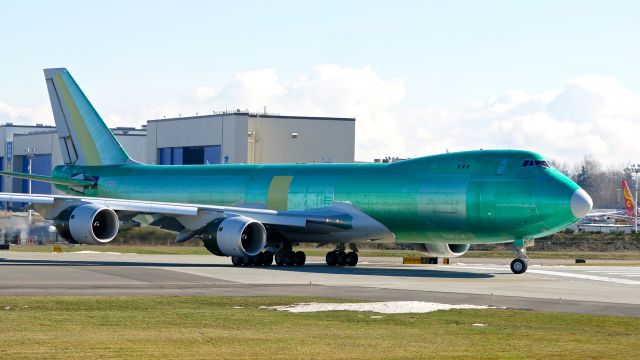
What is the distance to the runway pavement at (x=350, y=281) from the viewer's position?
98.8 feet

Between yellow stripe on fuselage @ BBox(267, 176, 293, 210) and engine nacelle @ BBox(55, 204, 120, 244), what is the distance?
748cm

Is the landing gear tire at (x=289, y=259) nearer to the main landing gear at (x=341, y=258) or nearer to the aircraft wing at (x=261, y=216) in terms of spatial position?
the aircraft wing at (x=261, y=216)

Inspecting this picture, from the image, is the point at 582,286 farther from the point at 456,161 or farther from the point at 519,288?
the point at 456,161

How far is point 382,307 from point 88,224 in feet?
67.8

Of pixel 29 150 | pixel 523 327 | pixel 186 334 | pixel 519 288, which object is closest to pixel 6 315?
pixel 186 334

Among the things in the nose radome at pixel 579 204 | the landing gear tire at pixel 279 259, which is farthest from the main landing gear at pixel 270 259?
the nose radome at pixel 579 204

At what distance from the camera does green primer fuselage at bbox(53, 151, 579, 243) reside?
1641 inches

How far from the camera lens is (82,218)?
4403 centimetres

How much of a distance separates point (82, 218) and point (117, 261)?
4449 mm

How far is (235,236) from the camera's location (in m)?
44.1

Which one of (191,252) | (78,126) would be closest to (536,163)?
(191,252)

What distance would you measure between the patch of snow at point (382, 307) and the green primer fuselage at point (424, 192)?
14.8 metres

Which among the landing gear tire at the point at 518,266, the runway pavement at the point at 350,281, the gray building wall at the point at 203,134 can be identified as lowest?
the runway pavement at the point at 350,281

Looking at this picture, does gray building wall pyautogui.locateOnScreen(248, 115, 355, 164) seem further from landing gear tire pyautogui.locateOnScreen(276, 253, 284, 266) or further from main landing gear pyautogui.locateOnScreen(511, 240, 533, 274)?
main landing gear pyautogui.locateOnScreen(511, 240, 533, 274)
